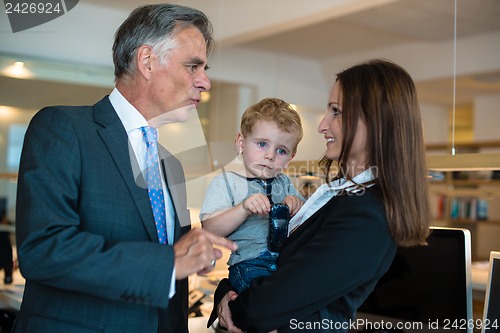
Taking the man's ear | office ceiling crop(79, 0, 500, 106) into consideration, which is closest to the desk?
the man's ear

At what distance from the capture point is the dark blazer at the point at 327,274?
1.35 metres

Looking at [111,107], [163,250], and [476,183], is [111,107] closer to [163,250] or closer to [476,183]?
[163,250]

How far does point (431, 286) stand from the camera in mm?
2229

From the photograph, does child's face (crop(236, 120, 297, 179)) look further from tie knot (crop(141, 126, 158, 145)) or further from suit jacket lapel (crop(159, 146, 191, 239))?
tie knot (crop(141, 126, 158, 145))

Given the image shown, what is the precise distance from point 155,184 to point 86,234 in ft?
1.02

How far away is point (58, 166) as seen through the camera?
4.46 ft

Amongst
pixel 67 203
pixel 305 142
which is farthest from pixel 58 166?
pixel 305 142

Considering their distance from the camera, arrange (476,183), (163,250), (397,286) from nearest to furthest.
A: 1. (163,250)
2. (397,286)
3. (476,183)

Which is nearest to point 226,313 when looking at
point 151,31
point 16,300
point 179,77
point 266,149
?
point 266,149

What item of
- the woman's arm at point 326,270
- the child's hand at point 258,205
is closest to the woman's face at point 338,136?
the woman's arm at point 326,270

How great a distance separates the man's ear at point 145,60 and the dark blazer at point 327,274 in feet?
2.10

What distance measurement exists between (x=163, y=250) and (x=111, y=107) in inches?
18.2

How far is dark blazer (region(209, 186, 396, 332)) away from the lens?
1.35 meters

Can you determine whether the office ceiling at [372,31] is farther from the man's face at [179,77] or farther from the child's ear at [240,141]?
the man's face at [179,77]
